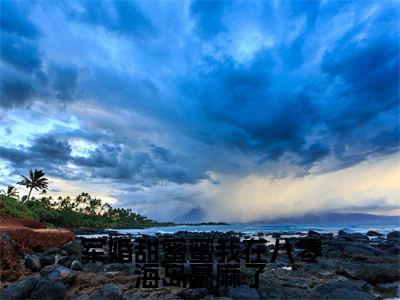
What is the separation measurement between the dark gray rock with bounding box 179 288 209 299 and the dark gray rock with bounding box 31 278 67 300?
8.95 ft

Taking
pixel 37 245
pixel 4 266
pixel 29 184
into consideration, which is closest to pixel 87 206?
pixel 29 184

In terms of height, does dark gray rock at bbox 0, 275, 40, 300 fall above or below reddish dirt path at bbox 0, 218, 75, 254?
below

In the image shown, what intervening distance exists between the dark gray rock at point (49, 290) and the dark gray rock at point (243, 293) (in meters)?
3.84

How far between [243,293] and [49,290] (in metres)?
4.39

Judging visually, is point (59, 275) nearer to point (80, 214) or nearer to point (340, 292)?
point (340, 292)

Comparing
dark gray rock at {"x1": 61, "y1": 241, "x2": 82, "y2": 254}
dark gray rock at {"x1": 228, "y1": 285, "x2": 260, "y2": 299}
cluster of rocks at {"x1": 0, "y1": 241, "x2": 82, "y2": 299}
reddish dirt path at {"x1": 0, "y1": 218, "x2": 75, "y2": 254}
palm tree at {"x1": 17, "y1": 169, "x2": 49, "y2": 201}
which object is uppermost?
palm tree at {"x1": 17, "y1": 169, "x2": 49, "y2": 201}

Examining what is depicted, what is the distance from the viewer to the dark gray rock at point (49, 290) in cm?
765

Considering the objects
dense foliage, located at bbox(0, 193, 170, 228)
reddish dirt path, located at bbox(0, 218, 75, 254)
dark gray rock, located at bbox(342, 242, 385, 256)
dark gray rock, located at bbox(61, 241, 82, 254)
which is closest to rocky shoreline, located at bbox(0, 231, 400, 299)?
dark gray rock, located at bbox(61, 241, 82, 254)

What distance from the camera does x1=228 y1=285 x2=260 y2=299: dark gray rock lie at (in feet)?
24.8

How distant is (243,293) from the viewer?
766 centimetres

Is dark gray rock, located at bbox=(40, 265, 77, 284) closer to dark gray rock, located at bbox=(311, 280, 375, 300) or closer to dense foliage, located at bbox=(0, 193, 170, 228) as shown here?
dark gray rock, located at bbox=(311, 280, 375, 300)

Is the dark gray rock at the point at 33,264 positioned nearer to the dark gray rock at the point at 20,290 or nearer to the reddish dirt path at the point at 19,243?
the reddish dirt path at the point at 19,243

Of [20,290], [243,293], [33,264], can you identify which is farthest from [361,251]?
[20,290]

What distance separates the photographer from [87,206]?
95000 mm
